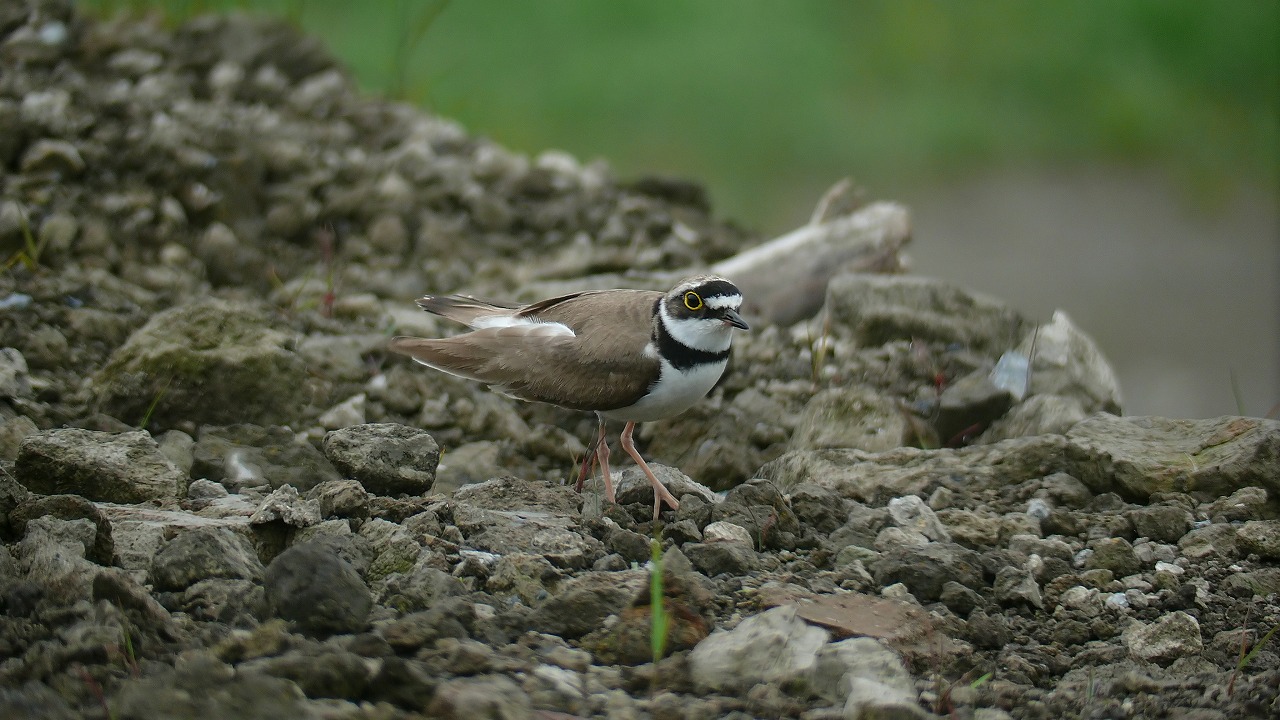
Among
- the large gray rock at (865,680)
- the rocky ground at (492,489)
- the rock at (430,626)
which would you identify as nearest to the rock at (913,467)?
the rocky ground at (492,489)

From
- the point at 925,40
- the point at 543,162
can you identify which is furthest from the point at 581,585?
the point at 925,40

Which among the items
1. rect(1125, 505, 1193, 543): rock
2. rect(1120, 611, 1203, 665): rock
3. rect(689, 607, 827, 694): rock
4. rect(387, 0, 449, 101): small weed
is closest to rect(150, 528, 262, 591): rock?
rect(689, 607, 827, 694): rock

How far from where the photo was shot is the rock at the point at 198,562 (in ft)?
9.03

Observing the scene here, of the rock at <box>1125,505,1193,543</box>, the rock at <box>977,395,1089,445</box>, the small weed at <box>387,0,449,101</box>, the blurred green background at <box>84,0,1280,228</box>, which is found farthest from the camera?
the blurred green background at <box>84,0,1280,228</box>

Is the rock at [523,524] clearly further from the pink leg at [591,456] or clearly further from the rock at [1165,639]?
the rock at [1165,639]

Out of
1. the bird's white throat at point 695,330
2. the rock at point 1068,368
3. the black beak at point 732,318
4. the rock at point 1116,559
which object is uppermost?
the rock at point 1068,368

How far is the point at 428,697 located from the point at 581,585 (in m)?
0.63

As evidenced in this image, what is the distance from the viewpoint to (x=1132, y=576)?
328 centimetres

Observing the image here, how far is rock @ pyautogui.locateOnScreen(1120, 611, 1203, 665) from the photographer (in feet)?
9.61

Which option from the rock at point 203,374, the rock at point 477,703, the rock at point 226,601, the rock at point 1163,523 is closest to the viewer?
the rock at point 477,703

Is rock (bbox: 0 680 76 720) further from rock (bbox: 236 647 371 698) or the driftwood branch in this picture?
the driftwood branch

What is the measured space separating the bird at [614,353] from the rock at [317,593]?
1.44 metres

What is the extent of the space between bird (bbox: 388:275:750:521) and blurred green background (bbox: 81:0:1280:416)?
426cm

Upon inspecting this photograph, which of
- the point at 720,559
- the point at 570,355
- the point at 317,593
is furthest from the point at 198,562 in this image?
the point at 570,355
